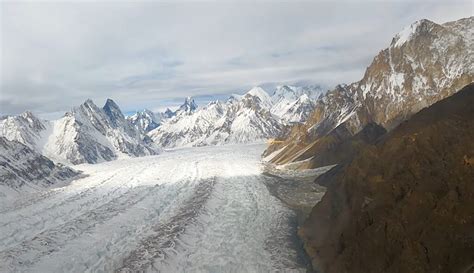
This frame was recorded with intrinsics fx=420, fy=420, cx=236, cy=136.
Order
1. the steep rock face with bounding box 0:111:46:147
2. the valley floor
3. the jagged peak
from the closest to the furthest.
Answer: the valley floor
the jagged peak
the steep rock face with bounding box 0:111:46:147

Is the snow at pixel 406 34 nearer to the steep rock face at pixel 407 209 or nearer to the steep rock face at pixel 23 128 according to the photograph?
the steep rock face at pixel 407 209

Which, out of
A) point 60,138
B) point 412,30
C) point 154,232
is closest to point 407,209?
point 154,232

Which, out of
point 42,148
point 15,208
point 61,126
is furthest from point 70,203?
point 61,126

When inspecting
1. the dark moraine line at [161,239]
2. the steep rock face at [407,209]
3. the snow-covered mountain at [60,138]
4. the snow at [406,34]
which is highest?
the snow at [406,34]

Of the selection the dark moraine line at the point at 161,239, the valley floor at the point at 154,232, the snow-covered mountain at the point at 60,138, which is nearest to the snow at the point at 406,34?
the valley floor at the point at 154,232

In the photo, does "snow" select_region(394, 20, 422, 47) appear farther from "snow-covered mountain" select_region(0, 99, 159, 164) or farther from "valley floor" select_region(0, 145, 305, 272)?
"snow-covered mountain" select_region(0, 99, 159, 164)

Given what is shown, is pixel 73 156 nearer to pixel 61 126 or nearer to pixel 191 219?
pixel 61 126

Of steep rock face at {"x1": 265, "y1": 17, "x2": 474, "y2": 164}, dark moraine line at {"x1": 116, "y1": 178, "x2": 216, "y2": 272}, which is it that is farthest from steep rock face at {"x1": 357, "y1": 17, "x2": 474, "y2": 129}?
dark moraine line at {"x1": 116, "y1": 178, "x2": 216, "y2": 272}
